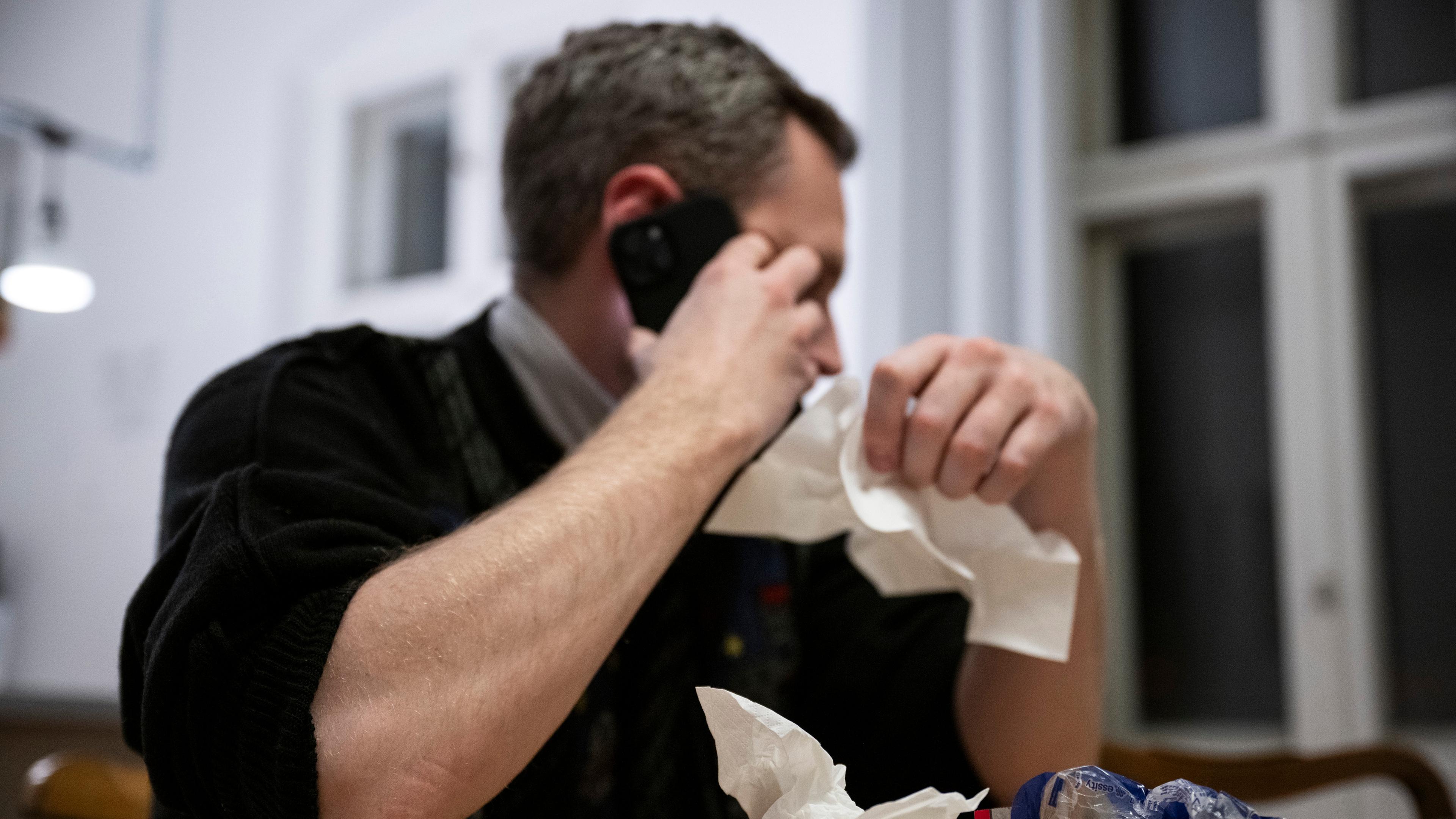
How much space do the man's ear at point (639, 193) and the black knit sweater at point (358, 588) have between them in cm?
14

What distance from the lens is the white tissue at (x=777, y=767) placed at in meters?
0.28

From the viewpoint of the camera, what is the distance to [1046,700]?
27.4 inches

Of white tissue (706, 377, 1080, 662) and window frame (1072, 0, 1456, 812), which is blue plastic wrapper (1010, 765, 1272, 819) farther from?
window frame (1072, 0, 1456, 812)

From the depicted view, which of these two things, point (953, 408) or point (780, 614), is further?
point (780, 614)

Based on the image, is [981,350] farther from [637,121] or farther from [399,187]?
[399,187]

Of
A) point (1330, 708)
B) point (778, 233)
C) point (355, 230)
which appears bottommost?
point (1330, 708)

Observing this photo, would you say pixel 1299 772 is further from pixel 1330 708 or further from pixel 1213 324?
pixel 1213 324

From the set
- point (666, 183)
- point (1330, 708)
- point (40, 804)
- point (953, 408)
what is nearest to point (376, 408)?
point (666, 183)

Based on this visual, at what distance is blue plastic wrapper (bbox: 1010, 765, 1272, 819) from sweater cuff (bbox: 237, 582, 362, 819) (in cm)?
24

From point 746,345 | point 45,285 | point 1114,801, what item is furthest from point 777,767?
point 45,285

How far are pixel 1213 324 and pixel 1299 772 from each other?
1.32 metres

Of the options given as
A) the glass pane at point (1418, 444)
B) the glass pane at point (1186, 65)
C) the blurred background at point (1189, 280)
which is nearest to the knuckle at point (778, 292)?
the blurred background at point (1189, 280)

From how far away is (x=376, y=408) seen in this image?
67 centimetres

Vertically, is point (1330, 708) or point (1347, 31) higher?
point (1347, 31)
